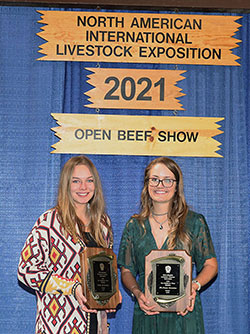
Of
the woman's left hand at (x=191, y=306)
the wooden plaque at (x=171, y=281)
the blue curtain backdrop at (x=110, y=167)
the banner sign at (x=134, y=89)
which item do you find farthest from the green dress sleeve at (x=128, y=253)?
the banner sign at (x=134, y=89)

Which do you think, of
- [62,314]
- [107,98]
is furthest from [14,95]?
[62,314]

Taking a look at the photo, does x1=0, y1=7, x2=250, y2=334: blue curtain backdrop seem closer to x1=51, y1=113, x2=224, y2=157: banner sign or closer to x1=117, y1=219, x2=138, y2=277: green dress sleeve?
x1=51, y1=113, x2=224, y2=157: banner sign

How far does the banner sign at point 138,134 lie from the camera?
3686 mm

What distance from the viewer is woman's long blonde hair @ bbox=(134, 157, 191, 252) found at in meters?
2.98

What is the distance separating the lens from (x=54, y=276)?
9.08 feet

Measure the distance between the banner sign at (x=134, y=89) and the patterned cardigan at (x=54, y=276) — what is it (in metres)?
1.16

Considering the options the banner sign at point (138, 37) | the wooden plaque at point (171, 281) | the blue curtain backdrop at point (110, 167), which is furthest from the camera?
the banner sign at point (138, 37)

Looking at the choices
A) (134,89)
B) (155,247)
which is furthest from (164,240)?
(134,89)

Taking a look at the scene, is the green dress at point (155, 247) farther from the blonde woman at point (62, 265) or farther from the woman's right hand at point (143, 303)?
the blonde woman at point (62, 265)

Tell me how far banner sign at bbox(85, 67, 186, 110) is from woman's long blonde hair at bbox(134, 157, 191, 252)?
29.2 inches

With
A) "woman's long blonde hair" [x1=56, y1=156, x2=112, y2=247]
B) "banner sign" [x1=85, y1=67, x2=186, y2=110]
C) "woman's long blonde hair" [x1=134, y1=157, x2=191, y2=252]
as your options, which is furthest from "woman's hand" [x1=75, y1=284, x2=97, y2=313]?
"banner sign" [x1=85, y1=67, x2=186, y2=110]

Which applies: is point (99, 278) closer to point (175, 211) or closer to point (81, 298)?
Answer: point (81, 298)

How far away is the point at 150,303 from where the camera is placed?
2.84m

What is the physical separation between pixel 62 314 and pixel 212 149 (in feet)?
5.12
